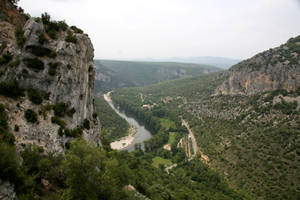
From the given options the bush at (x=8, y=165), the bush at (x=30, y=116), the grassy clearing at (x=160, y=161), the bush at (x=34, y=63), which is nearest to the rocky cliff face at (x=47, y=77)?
the bush at (x=34, y=63)

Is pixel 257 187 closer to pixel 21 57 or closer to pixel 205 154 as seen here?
pixel 205 154

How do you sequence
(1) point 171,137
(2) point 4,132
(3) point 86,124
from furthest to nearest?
(1) point 171,137 < (3) point 86,124 < (2) point 4,132

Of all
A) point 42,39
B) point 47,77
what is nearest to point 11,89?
point 47,77

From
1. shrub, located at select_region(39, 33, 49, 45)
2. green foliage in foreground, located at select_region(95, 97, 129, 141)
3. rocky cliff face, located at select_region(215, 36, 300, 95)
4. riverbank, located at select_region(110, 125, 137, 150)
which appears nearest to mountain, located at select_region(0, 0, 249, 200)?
shrub, located at select_region(39, 33, 49, 45)

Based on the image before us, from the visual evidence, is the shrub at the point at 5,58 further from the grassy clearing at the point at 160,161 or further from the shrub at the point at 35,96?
the grassy clearing at the point at 160,161

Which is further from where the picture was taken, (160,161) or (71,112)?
(160,161)

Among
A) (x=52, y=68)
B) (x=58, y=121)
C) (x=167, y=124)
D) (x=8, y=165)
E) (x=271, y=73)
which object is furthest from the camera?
(x=167, y=124)

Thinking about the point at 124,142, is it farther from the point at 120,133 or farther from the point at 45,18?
the point at 45,18

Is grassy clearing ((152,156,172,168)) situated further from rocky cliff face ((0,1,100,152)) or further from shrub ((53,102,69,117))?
shrub ((53,102,69,117))

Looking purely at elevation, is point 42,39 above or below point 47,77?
above
